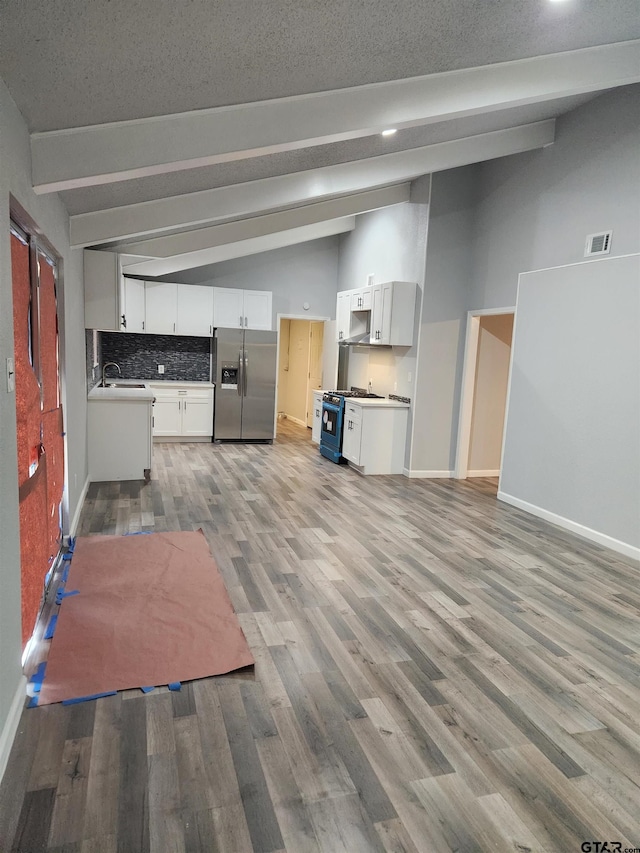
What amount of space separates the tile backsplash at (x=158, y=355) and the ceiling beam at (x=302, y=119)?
596cm

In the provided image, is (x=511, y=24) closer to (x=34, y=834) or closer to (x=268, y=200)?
(x=268, y=200)

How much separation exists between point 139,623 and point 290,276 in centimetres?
709

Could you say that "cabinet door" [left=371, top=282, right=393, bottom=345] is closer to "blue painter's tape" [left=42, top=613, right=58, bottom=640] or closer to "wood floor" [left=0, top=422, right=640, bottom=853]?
"wood floor" [left=0, top=422, right=640, bottom=853]

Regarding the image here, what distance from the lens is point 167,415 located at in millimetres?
8102

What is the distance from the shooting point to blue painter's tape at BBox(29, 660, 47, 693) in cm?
234

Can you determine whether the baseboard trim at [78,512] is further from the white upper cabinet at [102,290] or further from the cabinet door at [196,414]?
the cabinet door at [196,414]

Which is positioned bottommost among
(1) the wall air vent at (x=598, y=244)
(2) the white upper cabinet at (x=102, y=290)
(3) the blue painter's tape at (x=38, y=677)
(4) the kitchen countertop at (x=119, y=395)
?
(3) the blue painter's tape at (x=38, y=677)

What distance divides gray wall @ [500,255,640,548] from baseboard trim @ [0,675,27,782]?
419 centimetres

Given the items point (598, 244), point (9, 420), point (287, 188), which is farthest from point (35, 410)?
point (598, 244)

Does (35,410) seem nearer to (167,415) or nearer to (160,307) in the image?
(167,415)

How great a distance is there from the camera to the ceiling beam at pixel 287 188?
4074mm

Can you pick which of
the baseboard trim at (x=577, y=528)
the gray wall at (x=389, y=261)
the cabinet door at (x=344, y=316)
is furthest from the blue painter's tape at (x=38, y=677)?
the cabinet door at (x=344, y=316)

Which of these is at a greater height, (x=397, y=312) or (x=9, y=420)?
(x=397, y=312)

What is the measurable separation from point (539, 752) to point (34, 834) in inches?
69.5
